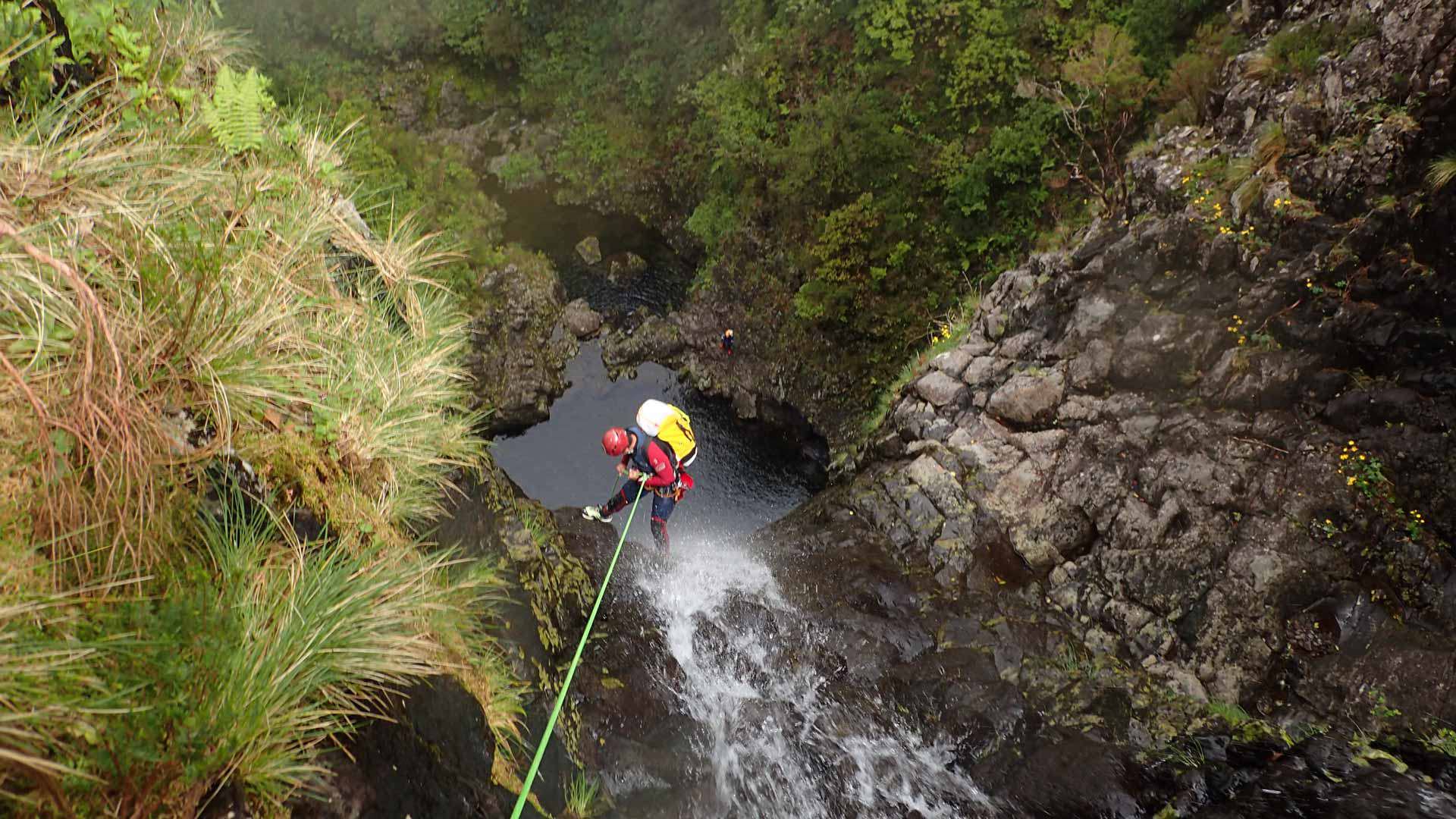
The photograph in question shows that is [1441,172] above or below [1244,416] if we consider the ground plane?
above

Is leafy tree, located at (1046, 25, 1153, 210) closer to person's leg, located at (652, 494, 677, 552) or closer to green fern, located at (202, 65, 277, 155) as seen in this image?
person's leg, located at (652, 494, 677, 552)

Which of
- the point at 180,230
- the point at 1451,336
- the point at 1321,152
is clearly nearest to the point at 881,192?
the point at 1321,152

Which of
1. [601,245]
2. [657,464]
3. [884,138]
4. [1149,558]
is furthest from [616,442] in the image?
[601,245]

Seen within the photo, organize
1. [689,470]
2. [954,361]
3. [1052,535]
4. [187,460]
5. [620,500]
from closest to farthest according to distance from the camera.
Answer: [187,460]
[1052,535]
[620,500]
[954,361]
[689,470]

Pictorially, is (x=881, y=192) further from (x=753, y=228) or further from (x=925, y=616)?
(x=925, y=616)

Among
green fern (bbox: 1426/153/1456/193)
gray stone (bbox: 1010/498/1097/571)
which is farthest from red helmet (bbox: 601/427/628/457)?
green fern (bbox: 1426/153/1456/193)

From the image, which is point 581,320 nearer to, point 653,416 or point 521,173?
point 521,173
